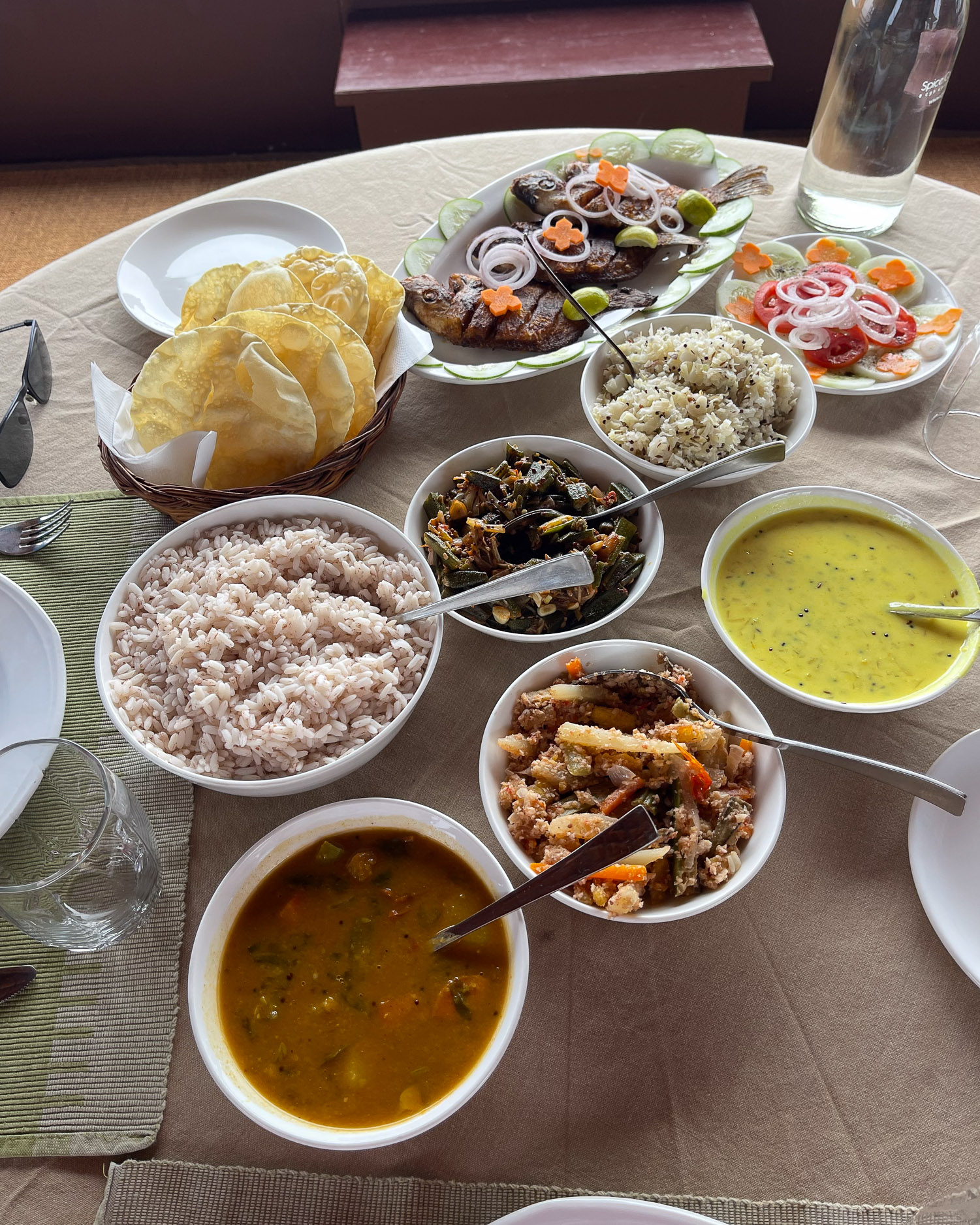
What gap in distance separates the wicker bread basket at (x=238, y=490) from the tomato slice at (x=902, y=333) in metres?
1.27

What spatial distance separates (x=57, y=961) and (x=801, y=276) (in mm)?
2265

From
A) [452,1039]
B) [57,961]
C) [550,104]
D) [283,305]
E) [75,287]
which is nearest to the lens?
→ [452,1039]

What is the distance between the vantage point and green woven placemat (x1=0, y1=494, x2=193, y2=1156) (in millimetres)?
1224

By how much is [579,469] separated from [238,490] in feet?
2.39

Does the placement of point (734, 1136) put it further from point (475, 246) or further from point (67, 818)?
point (475, 246)

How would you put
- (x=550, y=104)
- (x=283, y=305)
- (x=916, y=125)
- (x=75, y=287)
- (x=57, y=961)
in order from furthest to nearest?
(x=550, y=104), (x=75, y=287), (x=916, y=125), (x=283, y=305), (x=57, y=961)

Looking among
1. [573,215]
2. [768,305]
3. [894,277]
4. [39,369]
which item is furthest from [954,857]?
[39,369]

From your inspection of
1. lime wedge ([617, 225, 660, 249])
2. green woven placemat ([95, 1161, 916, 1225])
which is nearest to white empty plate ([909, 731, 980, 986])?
green woven placemat ([95, 1161, 916, 1225])

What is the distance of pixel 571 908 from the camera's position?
1377 millimetres

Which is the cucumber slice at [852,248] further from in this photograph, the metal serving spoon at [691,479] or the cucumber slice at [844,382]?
the metal serving spoon at [691,479]

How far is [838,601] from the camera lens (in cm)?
166

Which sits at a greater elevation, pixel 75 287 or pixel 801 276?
pixel 801 276

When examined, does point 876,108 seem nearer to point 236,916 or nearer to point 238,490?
point 238,490

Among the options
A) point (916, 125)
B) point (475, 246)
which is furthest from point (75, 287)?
point (916, 125)
